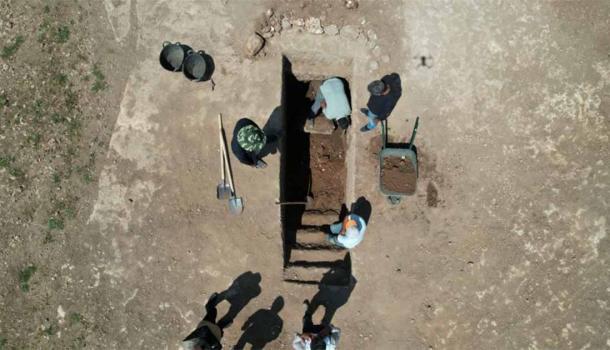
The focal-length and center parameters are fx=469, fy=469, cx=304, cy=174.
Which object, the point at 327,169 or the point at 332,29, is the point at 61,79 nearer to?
the point at 332,29

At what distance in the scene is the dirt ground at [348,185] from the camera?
7.39m

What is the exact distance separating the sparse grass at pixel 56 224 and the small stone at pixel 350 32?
18.1 feet

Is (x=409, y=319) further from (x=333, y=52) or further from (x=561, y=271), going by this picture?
(x=333, y=52)

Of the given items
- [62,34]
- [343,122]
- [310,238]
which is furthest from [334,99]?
[62,34]

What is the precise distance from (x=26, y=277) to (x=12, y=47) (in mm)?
3848

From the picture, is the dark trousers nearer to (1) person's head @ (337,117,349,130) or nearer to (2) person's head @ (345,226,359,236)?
(2) person's head @ (345,226,359,236)

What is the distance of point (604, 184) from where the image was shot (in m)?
7.45

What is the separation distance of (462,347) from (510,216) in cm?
220

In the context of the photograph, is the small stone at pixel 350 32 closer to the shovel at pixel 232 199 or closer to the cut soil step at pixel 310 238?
the shovel at pixel 232 199

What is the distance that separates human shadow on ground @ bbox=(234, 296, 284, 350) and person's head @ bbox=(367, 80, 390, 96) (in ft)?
11.6

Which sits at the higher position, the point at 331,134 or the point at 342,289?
the point at 331,134

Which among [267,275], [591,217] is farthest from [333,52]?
[591,217]

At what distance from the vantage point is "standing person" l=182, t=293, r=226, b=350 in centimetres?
657

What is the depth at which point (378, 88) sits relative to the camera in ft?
23.0
